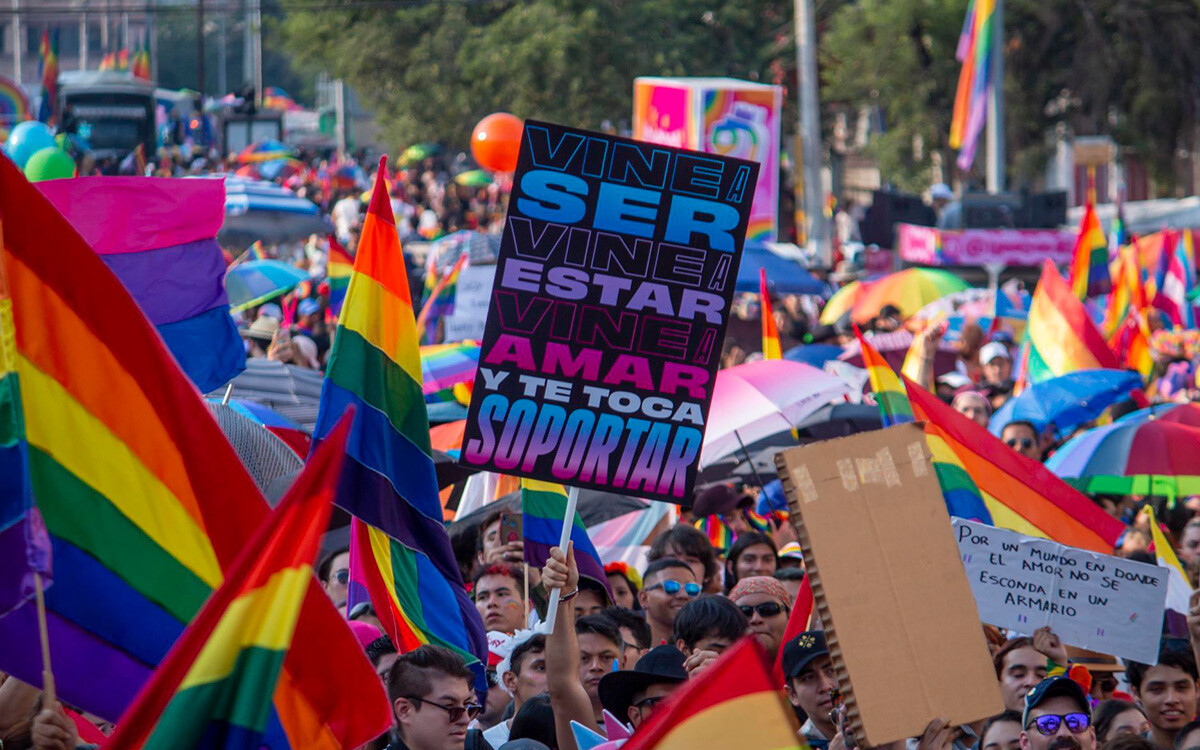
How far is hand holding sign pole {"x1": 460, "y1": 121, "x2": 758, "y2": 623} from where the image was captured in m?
5.46

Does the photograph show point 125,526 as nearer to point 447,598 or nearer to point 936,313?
point 447,598

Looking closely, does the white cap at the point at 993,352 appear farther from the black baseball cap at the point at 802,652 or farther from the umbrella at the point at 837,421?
the black baseball cap at the point at 802,652

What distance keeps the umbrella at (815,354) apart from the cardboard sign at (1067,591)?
6.61m

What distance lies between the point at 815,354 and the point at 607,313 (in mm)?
7784

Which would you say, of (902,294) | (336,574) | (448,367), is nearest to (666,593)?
(336,574)

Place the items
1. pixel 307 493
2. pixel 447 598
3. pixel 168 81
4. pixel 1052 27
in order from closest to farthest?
1. pixel 307 493
2. pixel 447 598
3. pixel 1052 27
4. pixel 168 81

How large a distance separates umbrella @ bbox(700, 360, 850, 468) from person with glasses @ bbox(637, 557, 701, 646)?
1597 millimetres

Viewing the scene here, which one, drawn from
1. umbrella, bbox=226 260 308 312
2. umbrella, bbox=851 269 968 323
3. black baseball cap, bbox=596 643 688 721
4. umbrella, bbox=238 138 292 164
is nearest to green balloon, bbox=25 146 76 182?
umbrella, bbox=226 260 308 312

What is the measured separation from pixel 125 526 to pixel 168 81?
331ft

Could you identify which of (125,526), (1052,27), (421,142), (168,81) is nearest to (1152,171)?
(1052,27)

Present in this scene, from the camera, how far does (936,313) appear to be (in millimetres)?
15805

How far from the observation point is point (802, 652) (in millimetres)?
5734

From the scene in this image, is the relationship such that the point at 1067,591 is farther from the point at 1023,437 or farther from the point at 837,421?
the point at 837,421

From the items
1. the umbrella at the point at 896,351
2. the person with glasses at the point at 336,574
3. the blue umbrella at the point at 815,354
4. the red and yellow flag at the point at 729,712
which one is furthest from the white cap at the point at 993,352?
the red and yellow flag at the point at 729,712
